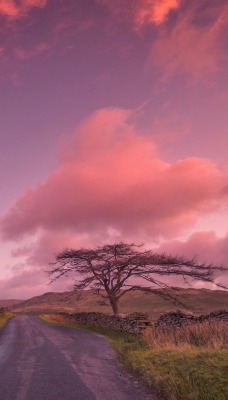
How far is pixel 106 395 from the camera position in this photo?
9102mm

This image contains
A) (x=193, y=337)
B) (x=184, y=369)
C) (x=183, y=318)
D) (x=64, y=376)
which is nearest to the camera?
(x=184, y=369)

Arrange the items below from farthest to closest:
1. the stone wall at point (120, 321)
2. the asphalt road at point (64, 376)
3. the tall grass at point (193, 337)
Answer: the stone wall at point (120, 321) < the tall grass at point (193, 337) < the asphalt road at point (64, 376)

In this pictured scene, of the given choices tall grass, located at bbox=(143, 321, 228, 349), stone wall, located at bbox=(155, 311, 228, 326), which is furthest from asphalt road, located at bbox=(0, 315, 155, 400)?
stone wall, located at bbox=(155, 311, 228, 326)

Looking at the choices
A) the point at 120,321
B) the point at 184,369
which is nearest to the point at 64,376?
the point at 184,369

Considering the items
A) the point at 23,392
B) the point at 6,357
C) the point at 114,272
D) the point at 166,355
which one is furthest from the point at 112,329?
the point at 23,392

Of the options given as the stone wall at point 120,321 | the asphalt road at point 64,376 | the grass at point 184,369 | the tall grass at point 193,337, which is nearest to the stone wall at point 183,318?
the stone wall at point 120,321

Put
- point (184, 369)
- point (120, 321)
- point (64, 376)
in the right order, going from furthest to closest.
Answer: point (120, 321)
point (64, 376)
point (184, 369)

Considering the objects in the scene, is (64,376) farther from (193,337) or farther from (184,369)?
(193,337)

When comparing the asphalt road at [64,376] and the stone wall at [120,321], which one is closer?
the asphalt road at [64,376]

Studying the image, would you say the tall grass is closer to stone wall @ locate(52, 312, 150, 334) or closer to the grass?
the grass

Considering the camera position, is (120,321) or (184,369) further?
(120,321)

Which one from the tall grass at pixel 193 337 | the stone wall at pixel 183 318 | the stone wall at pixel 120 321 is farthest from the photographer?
the stone wall at pixel 120 321

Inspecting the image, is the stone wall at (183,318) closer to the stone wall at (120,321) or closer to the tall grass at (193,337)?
the stone wall at (120,321)

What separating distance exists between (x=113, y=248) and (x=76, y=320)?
9912 mm
